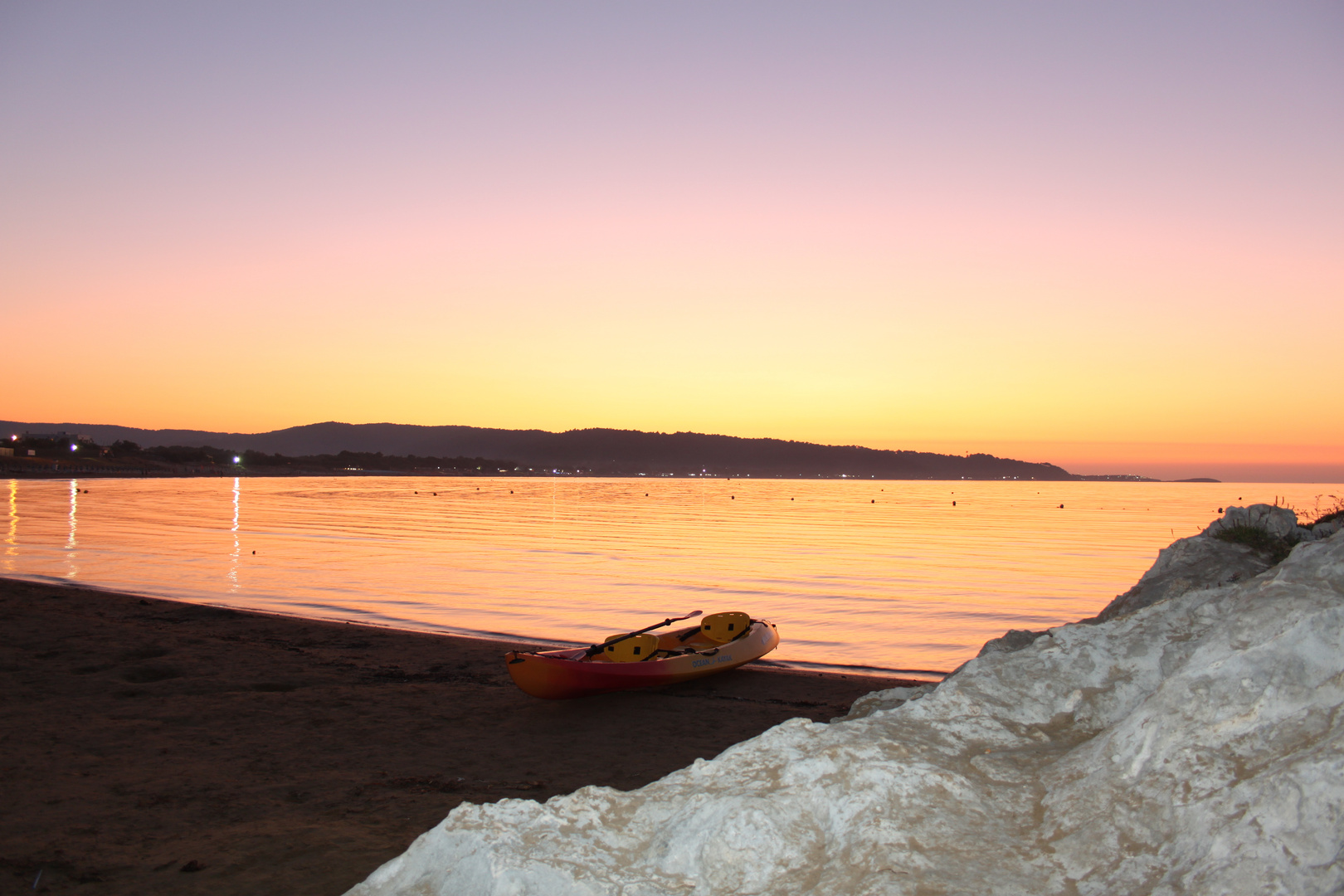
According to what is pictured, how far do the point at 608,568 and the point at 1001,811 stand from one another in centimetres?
2811

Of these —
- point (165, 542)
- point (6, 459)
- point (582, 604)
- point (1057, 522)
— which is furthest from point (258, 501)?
point (6, 459)

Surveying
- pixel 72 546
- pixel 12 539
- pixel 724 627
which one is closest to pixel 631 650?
pixel 724 627

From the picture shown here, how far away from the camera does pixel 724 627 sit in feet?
53.6

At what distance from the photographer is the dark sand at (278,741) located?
702 centimetres

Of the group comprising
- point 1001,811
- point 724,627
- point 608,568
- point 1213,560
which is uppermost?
point 1213,560

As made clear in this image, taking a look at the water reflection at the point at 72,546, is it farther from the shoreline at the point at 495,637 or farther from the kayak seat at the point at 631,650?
the kayak seat at the point at 631,650

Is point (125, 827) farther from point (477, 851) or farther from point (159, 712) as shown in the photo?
point (477, 851)

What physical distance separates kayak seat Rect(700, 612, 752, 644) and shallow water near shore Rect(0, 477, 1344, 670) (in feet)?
4.42

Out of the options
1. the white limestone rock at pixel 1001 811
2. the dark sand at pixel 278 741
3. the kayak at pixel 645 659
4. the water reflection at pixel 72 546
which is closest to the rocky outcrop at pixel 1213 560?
the dark sand at pixel 278 741

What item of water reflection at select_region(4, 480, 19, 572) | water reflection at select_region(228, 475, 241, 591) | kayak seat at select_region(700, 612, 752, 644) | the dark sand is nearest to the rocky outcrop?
the dark sand

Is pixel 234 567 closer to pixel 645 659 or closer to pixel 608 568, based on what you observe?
pixel 608 568

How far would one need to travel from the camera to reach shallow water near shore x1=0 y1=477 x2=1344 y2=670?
20953 millimetres

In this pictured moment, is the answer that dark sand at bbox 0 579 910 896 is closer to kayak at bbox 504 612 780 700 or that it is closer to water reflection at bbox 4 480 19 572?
kayak at bbox 504 612 780 700

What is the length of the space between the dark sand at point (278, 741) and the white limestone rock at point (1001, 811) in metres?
3.48
